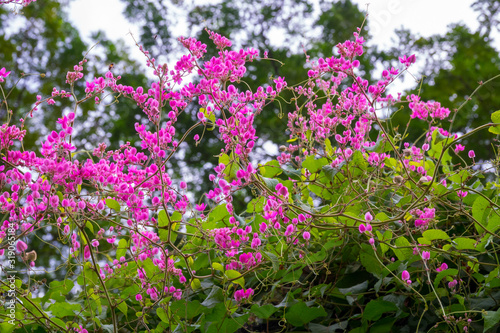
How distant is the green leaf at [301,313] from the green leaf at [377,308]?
10 cm

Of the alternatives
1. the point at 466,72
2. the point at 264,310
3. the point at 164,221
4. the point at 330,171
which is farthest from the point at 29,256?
the point at 466,72

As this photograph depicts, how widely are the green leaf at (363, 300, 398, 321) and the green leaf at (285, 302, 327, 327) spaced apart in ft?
0.32

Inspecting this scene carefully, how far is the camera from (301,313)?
1042 mm

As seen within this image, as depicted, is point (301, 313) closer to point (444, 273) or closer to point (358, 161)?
point (444, 273)

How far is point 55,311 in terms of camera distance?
1.22 meters

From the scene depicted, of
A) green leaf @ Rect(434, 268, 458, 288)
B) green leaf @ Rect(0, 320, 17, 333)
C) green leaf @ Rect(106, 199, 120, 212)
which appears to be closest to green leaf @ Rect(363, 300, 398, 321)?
green leaf @ Rect(434, 268, 458, 288)

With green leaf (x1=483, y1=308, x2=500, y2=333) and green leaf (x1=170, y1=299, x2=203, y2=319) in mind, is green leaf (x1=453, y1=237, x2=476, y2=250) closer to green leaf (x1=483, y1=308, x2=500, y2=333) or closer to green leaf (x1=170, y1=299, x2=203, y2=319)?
→ green leaf (x1=483, y1=308, x2=500, y2=333)

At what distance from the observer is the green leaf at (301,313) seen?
1030 millimetres

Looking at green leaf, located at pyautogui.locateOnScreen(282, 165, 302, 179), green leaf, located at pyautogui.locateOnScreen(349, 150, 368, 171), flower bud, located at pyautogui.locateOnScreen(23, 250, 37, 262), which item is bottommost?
flower bud, located at pyautogui.locateOnScreen(23, 250, 37, 262)

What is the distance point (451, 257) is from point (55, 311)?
Answer: 1063 millimetres

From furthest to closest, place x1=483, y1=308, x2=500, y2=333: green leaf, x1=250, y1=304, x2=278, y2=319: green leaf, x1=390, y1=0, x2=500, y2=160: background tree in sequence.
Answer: x1=390, y1=0, x2=500, y2=160: background tree < x1=250, y1=304, x2=278, y2=319: green leaf < x1=483, y1=308, x2=500, y2=333: green leaf

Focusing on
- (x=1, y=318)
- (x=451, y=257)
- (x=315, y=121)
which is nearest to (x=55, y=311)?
(x=1, y=318)

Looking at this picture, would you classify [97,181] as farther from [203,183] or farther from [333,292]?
[203,183]

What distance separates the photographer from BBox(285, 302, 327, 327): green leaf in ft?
3.38
